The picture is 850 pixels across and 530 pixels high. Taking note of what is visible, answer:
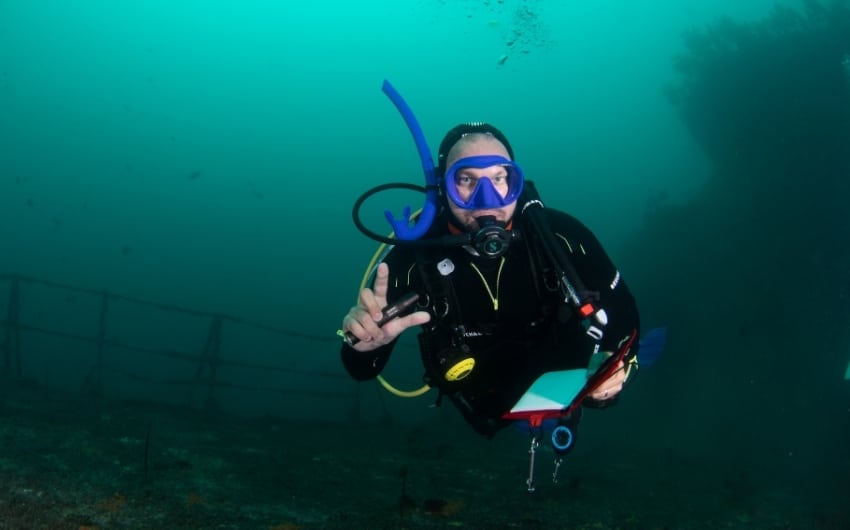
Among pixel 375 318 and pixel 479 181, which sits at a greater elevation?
pixel 479 181

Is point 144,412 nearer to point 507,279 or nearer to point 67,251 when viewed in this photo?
point 507,279

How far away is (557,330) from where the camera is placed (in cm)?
375

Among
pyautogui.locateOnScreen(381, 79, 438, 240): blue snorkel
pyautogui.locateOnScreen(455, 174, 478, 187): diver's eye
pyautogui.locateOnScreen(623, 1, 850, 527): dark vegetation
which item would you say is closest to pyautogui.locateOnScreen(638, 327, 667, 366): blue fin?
pyautogui.locateOnScreen(455, 174, 478, 187): diver's eye

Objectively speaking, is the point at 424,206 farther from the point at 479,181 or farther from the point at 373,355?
the point at 373,355

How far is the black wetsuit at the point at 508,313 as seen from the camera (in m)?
3.61

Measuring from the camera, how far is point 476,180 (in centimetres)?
359

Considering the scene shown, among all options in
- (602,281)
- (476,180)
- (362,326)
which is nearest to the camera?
(362,326)

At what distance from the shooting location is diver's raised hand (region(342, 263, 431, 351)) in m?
2.78

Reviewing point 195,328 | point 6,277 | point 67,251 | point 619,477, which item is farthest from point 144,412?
point 67,251

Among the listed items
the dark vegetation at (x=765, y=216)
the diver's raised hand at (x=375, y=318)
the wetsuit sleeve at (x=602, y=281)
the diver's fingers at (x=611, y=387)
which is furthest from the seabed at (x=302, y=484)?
the dark vegetation at (x=765, y=216)

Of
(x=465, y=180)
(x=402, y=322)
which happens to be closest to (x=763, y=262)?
(x=465, y=180)

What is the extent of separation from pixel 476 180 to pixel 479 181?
0.11 metres

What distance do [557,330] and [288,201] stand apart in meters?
140

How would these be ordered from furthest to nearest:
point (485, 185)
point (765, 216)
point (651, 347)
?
1. point (765, 216)
2. point (651, 347)
3. point (485, 185)
